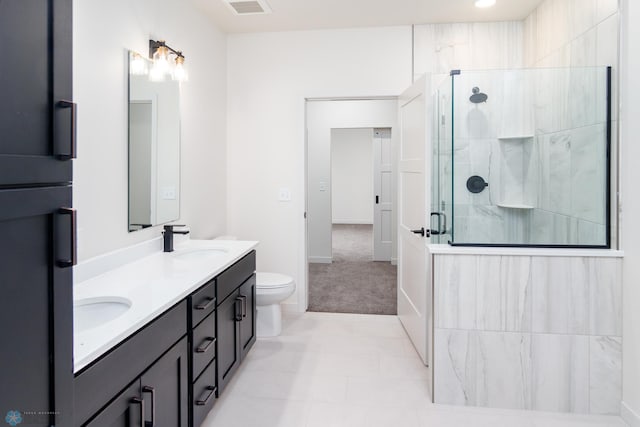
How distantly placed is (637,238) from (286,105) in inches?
113

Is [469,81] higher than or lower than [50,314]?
higher

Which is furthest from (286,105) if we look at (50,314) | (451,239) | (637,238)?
(50,314)

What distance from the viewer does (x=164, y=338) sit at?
1.62 metres

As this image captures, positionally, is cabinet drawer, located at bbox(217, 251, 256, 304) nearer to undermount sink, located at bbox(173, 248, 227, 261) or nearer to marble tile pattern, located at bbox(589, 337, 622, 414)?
undermount sink, located at bbox(173, 248, 227, 261)

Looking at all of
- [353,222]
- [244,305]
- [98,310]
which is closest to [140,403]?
[98,310]

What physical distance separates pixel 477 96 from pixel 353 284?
117 inches

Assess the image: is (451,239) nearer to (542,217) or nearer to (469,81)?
(542,217)

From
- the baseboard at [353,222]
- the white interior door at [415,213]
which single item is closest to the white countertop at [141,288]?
the white interior door at [415,213]

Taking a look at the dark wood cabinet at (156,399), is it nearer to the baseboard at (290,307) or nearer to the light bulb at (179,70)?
the light bulb at (179,70)

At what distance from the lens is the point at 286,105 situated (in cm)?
392

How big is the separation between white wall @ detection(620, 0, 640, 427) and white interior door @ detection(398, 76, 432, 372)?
40.0 inches

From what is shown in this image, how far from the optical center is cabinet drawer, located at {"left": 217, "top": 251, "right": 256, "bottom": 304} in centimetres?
226

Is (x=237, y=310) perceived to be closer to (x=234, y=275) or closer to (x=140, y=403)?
(x=234, y=275)

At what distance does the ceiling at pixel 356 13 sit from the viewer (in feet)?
10.6
